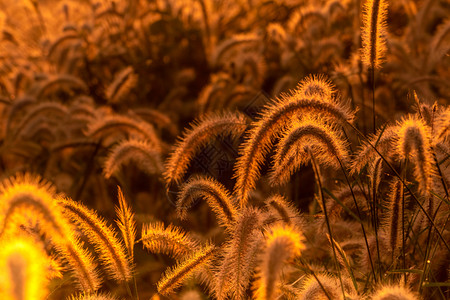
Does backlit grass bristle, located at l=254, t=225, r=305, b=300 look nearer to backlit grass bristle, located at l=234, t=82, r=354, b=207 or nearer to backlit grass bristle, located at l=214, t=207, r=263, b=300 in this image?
backlit grass bristle, located at l=214, t=207, r=263, b=300

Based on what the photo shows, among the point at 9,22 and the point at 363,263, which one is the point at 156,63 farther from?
the point at 363,263

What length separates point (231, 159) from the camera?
3578 millimetres

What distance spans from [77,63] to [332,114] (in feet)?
13.8

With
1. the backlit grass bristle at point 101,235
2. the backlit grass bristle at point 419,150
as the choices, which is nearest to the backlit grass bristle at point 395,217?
the backlit grass bristle at point 419,150

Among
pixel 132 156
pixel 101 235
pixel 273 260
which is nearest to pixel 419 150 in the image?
pixel 273 260

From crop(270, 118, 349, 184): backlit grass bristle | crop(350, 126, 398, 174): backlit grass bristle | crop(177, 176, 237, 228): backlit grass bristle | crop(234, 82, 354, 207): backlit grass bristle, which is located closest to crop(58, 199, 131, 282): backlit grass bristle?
crop(177, 176, 237, 228): backlit grass bristle

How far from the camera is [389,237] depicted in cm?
210

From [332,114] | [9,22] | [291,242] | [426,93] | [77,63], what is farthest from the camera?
[9,22]

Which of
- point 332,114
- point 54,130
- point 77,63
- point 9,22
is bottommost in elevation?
point 332,114

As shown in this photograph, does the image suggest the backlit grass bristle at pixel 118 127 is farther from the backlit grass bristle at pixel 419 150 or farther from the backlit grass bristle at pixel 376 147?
the backlit grass bristle at pixel 419 150

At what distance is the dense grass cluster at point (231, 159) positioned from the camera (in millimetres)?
1886

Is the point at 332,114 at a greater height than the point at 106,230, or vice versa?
the point at 332,114

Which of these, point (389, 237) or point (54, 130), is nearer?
point (389, 237)

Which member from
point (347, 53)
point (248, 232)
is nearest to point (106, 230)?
point (248, 232)
